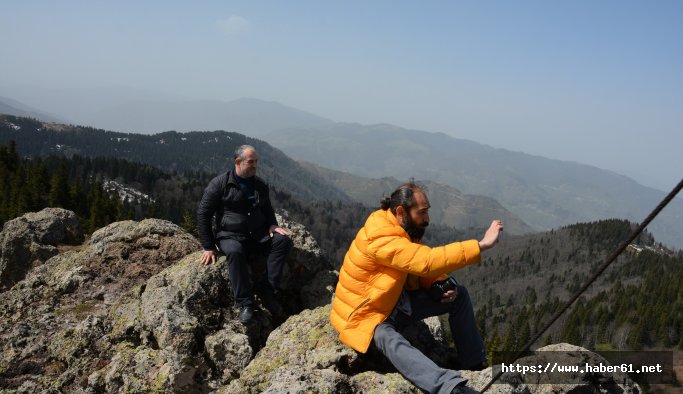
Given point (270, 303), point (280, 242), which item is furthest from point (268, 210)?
point (270, 303)

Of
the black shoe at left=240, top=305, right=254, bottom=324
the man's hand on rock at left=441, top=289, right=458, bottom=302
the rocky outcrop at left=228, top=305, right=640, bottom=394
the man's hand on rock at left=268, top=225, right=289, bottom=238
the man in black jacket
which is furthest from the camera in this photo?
the man's hand on rock at left=268, top=225, right=289, bottom=238

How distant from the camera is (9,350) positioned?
899 cm

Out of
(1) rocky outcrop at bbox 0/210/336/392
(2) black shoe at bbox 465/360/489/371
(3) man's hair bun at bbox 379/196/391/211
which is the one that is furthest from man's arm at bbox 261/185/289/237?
(2) black shoe at bbox 465/360/489/371

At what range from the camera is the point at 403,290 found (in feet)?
23.7

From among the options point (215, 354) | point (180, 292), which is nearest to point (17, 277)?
point (180, 292)

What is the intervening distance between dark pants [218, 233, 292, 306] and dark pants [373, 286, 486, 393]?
4133mm

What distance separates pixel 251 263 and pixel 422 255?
6.25 m

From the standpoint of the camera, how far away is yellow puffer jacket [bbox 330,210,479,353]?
6.07m

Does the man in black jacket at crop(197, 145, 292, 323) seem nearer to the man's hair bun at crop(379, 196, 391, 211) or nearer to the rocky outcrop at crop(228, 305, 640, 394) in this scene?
the rocky outcrop at crop(228, 305, 640, 394)

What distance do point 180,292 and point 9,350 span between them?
357cm

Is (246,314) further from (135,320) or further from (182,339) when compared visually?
(135,320)

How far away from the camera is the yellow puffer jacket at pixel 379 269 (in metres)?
6.07

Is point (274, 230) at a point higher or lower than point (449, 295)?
lower

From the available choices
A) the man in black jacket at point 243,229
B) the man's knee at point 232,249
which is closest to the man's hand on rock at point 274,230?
the man in black jacket at point 243,229
